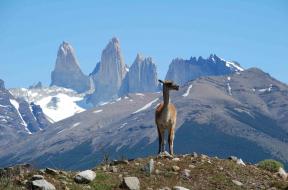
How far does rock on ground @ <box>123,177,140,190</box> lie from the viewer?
2328cm

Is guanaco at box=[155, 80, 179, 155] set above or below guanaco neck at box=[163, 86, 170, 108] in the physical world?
below

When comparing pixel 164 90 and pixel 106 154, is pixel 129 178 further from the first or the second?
pixel 164 90

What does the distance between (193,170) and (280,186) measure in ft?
11.3

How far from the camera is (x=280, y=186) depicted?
2542cm

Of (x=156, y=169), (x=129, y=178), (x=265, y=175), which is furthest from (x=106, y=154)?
(x=265, y=175)

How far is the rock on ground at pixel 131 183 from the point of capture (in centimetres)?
2328

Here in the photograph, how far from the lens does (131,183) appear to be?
23469 mm

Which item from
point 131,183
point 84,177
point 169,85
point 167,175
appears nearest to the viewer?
point 131,183

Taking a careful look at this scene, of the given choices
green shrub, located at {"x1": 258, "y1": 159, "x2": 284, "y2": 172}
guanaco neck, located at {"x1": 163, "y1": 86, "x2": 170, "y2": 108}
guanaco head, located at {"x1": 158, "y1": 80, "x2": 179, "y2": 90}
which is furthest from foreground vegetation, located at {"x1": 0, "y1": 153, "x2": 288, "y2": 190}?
guanaco head, located at {"x1": 158, "y1": 80, "x2": 179, "y2": 90}

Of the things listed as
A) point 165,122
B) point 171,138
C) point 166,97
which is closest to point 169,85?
point 166,97

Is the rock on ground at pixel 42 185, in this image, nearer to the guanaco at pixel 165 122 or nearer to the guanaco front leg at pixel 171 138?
the guanaco at pixel 165 122

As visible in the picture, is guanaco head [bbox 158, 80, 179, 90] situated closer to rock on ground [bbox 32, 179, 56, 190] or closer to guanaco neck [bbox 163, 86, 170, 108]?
guanaco neck [bbox 163, 86, 170, 108]

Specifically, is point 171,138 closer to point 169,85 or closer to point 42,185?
point 169,85

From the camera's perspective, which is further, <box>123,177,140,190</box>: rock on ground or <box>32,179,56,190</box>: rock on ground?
<box>123,177,140,190</box>: rock on ground
